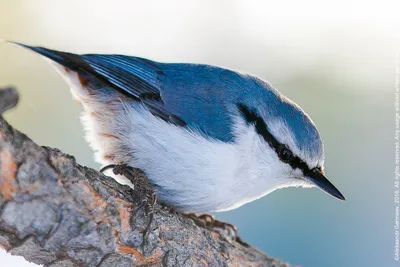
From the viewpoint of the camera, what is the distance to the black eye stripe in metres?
2.45

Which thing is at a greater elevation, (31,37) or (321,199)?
(31,37)

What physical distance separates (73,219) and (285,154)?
924 millimetres

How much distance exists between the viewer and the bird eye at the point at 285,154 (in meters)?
2.45

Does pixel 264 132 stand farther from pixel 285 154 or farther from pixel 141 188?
pixel 141 188

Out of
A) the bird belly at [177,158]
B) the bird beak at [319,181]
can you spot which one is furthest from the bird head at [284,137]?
the bird belly at [177,158]

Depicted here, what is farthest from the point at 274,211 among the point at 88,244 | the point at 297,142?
the point at 88,244

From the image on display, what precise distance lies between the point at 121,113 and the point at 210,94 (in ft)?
1.18

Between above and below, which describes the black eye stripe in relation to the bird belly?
above

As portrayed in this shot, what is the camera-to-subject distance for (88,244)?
1.99 meters

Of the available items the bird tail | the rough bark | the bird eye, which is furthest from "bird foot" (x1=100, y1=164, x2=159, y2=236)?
the bird eye

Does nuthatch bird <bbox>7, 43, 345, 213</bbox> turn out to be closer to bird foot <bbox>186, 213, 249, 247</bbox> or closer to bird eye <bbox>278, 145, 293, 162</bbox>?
bird eye <bbox>278, 145, 293, 162</bbox>

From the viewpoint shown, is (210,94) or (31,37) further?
(31,37)

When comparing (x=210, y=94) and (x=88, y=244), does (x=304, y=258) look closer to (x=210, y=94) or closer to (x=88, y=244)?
(x=210, y=94)

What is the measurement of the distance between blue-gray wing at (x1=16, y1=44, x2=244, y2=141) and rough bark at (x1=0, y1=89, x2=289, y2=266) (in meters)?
0.38
